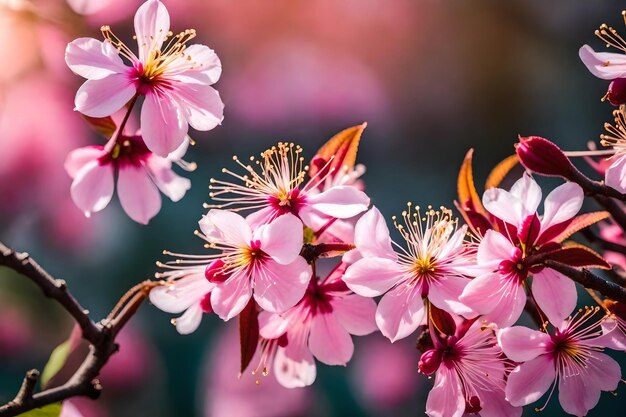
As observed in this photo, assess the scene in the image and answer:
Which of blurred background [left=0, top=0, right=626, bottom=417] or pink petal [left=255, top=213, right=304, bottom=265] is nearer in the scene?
pink petal [left=255, top=213, right=304, bottom=265]

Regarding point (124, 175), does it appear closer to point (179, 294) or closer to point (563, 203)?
point (179, 294)

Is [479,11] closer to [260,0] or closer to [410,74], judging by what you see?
[410,74]

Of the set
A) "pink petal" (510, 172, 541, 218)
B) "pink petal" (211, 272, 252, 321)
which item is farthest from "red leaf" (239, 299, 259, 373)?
"pink petal" (510, 172, 541, 218)

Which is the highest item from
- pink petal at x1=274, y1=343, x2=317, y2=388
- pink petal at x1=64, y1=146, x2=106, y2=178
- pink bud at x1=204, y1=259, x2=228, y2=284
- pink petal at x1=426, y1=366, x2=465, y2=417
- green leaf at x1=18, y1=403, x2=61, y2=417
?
pink petal at x1=64, y1=146, x2=106, y2=178

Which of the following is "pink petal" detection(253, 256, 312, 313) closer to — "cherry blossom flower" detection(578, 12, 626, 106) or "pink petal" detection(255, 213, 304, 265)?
"pink petal" detection(255, 213, 304, 265)

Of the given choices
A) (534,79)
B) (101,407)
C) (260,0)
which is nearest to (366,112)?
(260,0)

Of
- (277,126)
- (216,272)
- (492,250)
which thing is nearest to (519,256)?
(492,250)
